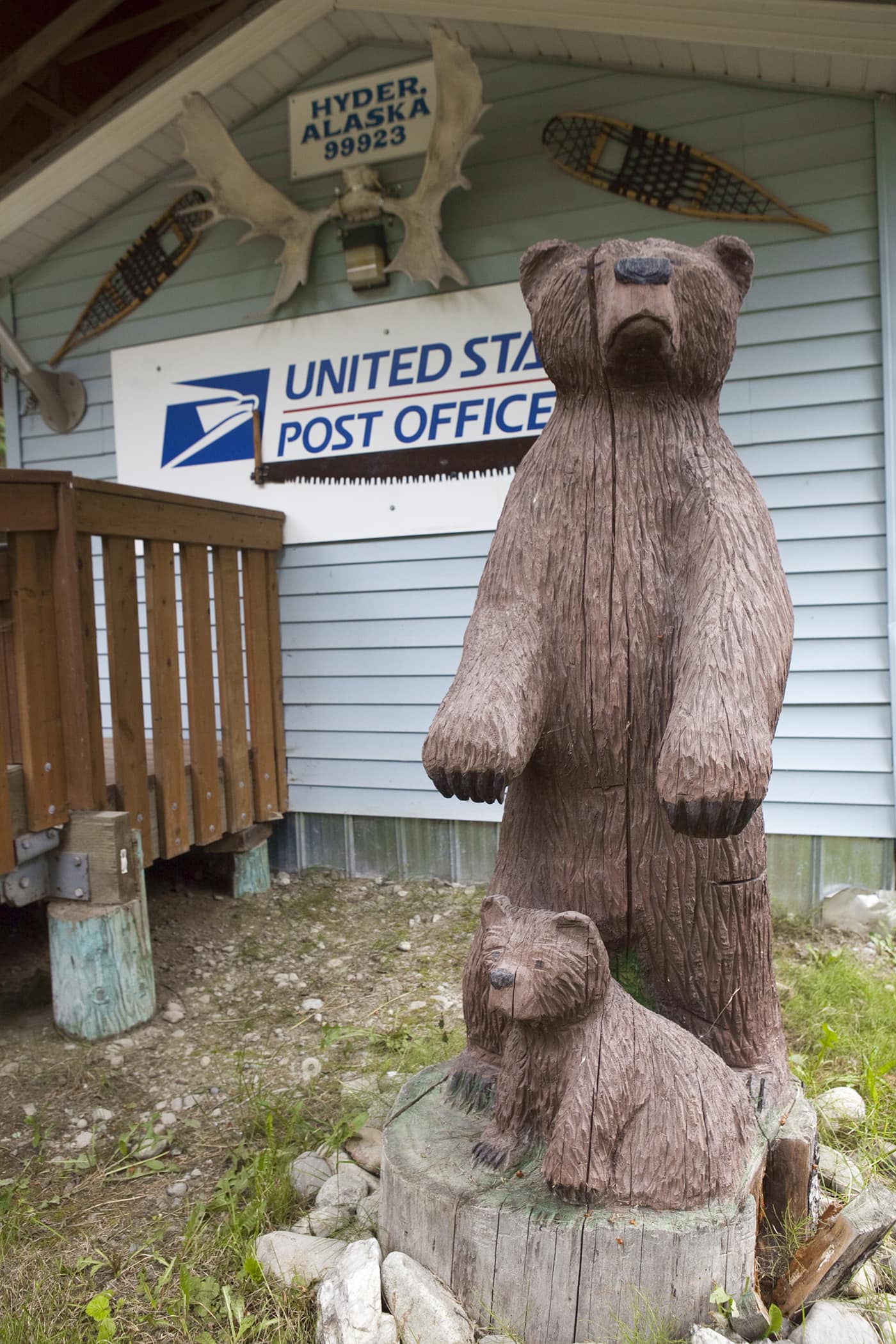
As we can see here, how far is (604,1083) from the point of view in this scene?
138 centimetres

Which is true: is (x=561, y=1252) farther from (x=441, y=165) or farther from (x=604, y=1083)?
(x=441, y=165)

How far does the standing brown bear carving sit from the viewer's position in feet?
4.97

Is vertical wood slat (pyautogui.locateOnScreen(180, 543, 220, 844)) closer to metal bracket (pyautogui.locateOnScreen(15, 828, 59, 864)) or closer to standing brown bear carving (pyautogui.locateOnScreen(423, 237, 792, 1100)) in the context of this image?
metal bracket (pyautogui.locateOnScreen(15, 828, 59, 864))

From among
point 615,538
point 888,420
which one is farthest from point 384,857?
point 615,538

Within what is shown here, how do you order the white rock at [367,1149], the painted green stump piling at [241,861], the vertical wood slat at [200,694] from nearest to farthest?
the white rock at [367,1149]
the vertical wood slat at [200,694]
the painted green stump piling at [241,861]

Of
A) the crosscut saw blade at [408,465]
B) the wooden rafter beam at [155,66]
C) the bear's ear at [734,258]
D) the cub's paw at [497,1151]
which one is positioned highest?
the wooden rafter beam at [155,66]

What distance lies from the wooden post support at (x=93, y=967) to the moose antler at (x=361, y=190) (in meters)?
2.88

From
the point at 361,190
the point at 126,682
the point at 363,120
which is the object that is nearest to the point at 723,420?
the point at 361,190

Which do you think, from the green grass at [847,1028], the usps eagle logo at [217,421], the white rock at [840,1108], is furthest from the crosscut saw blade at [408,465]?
the white rock at [840,1108]

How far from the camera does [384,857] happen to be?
4.56m

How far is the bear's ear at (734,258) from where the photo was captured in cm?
158

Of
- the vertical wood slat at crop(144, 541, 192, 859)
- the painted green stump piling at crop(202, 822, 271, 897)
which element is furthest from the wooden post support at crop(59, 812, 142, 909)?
the painted green stump piling at crop(202, 822, 271, 897)

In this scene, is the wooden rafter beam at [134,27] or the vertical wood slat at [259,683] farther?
the wooden rafter beam at [134,27]

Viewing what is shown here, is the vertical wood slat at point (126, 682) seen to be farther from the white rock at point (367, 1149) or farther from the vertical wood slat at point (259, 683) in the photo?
the white rock at point (367, 1149)
